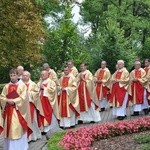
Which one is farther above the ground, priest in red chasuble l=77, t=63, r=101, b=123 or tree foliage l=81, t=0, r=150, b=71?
tree foliage l=81, t=0, r=150, b=71

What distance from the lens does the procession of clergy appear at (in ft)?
37.1

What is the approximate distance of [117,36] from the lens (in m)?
26.4

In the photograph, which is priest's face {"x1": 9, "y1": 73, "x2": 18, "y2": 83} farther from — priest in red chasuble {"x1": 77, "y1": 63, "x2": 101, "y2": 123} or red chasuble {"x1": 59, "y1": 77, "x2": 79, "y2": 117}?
priest in red chasuble {"x1": 77, "y1": 63, "x2": 101, "y2": 123}

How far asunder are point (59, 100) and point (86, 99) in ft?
3.95

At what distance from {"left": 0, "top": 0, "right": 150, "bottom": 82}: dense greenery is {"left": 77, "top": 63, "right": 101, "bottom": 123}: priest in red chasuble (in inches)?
232

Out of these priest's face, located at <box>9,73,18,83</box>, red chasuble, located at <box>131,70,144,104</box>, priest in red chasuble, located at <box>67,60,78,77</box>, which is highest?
priest in red chasuble, located at <box>67,60,78,77</box>

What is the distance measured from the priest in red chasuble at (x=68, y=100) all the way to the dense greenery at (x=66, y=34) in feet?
21.4

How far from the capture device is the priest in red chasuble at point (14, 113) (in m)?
11.2

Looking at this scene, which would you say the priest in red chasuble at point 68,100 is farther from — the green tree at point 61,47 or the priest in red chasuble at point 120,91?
the green tree at point 61,47

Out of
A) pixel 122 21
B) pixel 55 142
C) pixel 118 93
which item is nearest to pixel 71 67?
pixel 118 93

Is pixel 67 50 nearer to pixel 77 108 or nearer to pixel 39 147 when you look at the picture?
pixel 77 108

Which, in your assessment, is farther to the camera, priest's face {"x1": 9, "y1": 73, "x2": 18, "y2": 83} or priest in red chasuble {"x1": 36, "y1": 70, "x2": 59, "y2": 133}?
priest in red chasuble {"x1": 36, "y1": 70, "x2": 59, "y2": 133}

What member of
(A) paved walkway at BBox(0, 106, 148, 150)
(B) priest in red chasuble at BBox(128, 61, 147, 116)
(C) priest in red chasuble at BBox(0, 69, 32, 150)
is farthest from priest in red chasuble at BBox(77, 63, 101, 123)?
(C) priest in red chasuble at BBox(0, 69, 32, 150)

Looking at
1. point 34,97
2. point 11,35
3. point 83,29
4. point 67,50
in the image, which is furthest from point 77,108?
point 83,29
